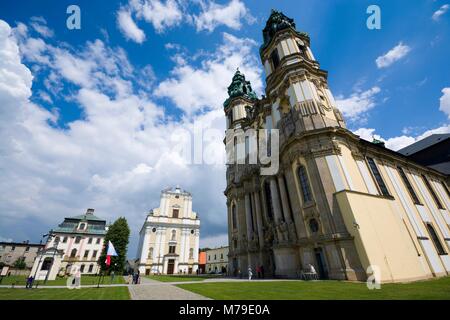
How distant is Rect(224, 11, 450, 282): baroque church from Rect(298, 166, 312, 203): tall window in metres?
0.10

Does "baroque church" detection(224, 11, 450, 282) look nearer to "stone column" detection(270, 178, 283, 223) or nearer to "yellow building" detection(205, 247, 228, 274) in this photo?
"stone column" detection(270, 178, 283, 223)

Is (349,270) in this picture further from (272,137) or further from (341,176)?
(272,137)

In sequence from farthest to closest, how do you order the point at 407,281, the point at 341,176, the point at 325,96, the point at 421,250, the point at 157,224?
the point at 157,224 → the point at 325,96 → the point at 421,250 → the point at 341,176 → the point at 407,281

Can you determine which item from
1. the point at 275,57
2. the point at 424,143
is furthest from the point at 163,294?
the point at 424,143

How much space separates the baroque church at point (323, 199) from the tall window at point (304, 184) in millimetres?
100

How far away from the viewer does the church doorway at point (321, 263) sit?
55.4 feet

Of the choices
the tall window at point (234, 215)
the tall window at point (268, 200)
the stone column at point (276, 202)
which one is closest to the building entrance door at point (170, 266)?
the tall window at point (234, 215)

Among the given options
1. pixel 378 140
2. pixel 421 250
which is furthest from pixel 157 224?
pixel 378 140

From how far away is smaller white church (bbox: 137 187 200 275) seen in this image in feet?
155

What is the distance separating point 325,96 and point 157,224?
45228 mm

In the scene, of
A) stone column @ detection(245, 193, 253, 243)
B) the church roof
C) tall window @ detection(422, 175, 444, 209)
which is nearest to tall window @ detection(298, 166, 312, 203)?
stone column @ detection(245, 193, 253, 243)

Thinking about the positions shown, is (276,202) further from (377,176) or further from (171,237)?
(171,237)

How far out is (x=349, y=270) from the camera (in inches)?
584
